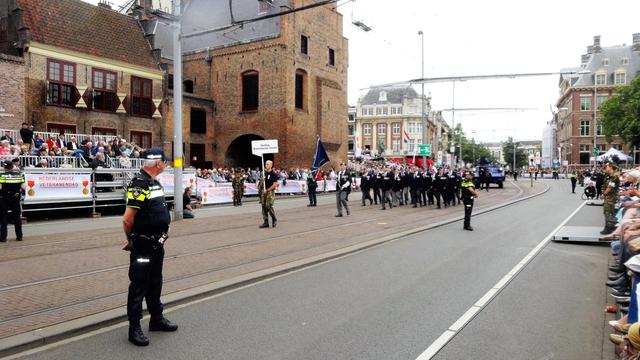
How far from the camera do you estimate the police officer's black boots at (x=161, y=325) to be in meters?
5.07

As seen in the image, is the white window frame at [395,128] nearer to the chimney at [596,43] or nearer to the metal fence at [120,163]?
the chimney at [596,43]

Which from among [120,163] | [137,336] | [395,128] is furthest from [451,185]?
[395,128]

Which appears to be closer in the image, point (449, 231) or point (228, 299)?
point (228, 299)

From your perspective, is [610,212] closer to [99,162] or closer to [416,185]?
[416,185]

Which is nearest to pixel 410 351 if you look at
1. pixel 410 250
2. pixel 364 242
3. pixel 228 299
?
pixel 228 299

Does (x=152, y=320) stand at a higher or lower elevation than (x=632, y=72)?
lower

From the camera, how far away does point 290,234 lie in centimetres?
1223

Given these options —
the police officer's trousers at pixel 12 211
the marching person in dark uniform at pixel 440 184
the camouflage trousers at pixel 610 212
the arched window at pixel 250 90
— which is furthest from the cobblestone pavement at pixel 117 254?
the arched window at pixel 250 90

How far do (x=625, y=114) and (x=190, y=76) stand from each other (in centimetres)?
4382

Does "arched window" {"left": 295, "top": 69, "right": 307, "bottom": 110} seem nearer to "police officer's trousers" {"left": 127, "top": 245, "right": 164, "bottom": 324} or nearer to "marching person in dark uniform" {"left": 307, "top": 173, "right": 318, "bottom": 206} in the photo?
"marching person in dark uniform" {"left": 307, "top": 173, "right": 318, "bottom": 206}

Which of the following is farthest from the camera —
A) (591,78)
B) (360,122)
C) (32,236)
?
(360,122)

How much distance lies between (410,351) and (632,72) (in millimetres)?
87176

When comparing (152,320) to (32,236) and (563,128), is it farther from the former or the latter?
(563,128)

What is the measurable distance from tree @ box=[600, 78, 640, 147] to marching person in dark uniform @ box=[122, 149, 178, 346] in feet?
170
